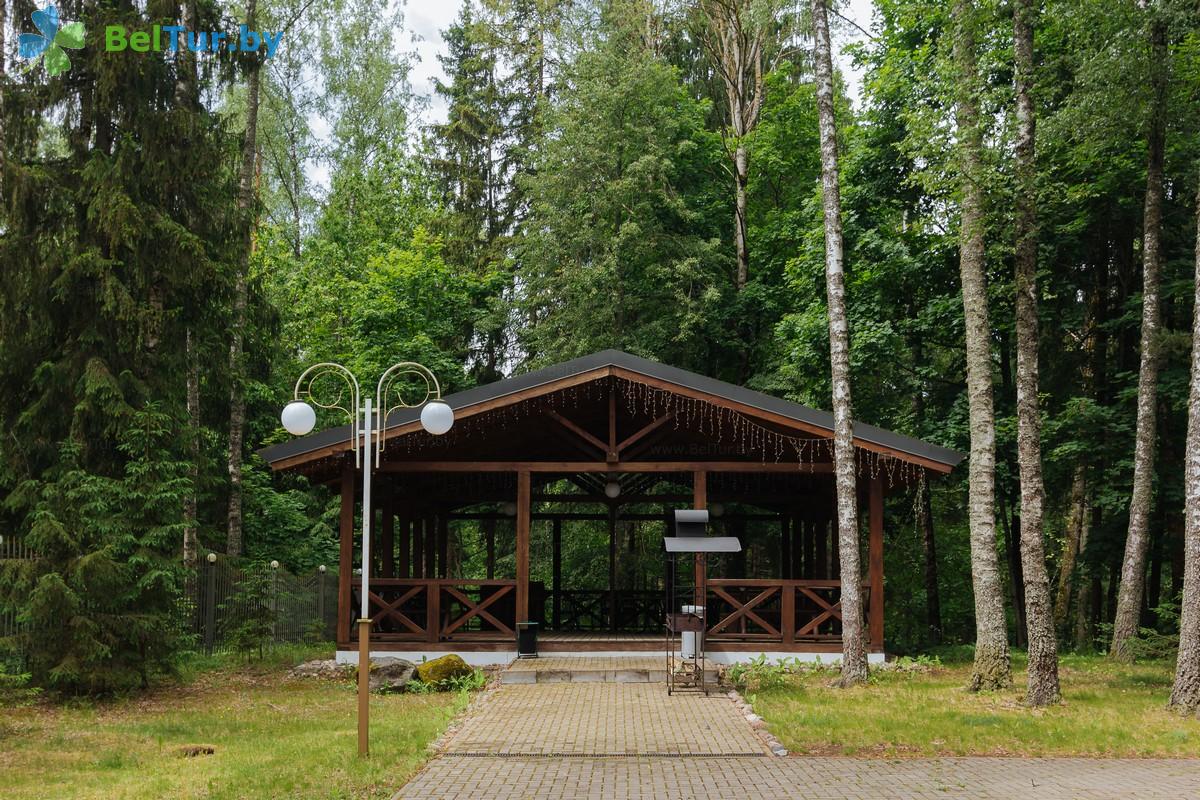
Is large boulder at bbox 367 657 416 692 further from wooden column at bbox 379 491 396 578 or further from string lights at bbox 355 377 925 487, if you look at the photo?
wooden column at bbox 379 491 396 578

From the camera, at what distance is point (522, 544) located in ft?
46.9

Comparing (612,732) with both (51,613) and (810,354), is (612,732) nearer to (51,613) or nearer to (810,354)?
(51,613)

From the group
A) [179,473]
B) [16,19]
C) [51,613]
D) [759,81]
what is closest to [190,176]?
[16,19]

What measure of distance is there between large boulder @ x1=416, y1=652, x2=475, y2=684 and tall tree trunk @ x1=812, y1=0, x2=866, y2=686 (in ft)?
14.3

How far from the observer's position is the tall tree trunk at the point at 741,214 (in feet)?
85.5

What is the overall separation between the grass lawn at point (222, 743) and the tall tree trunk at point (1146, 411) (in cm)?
878

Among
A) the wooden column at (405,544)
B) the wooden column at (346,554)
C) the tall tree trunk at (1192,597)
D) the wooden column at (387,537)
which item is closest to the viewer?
the tall tree trunk at (1192,597)

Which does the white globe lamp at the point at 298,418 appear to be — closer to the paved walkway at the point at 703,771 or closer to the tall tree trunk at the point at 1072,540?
the paved walkway at the point at 703,771

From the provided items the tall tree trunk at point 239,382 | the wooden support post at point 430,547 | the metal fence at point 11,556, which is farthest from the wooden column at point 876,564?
the metal fence at point 11,556

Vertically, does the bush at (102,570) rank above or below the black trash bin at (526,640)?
above

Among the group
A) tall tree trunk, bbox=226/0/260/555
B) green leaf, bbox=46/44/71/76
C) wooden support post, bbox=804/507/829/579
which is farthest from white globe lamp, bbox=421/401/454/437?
wooden support post, bbox=804/507/829/579

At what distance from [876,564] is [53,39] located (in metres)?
11.9

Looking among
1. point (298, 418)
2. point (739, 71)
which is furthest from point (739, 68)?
point (298, 418)

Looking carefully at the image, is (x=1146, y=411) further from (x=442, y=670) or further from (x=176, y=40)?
(x=176, y=40)
